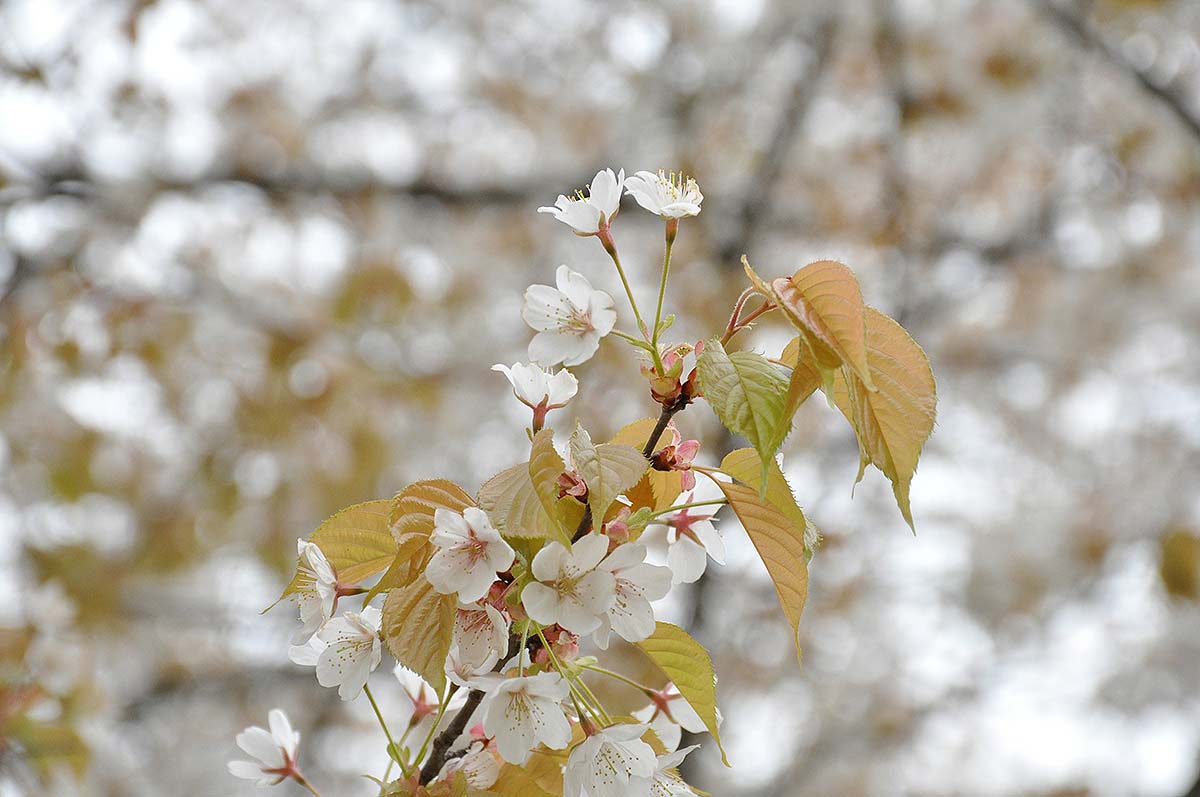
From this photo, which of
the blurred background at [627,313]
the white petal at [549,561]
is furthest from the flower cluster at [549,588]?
the blurred background at [627,313]

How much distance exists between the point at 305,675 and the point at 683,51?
8.47ft

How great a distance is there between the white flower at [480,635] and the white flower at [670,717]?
12 centimetres

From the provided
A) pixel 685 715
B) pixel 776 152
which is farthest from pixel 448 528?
pixel 776 152

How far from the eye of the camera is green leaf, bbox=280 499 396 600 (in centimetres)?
60

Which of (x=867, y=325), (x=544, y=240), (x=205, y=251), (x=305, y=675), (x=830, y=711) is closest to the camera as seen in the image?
(x=867, y=325)

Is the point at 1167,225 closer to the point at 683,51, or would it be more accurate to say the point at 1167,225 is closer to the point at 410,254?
the point at 683,51

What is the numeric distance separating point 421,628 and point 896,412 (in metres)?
0.28

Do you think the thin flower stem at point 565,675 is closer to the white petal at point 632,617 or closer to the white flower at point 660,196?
the white petal at point 632,617

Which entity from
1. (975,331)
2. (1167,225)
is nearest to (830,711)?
(975,331)

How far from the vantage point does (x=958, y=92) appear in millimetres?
3648

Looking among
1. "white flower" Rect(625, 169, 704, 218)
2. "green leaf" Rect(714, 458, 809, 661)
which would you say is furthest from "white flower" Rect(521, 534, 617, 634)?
"white flower" Rect(625, 169, 704, 218)

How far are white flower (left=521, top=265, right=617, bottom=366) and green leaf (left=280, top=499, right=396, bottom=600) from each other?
13 centimetres

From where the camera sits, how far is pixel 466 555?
0.55 metres

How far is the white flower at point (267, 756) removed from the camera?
688 millimetres
